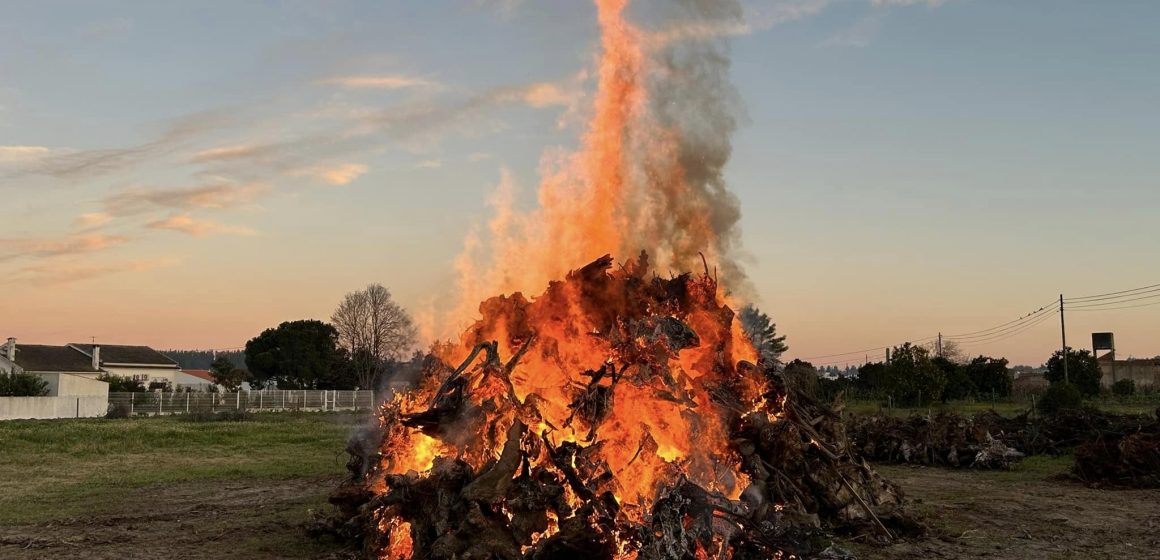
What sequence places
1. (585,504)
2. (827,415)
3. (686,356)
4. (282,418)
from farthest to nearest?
(282,418) → (827,415) → (686,356) → (585,504)

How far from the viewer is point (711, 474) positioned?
11477mm

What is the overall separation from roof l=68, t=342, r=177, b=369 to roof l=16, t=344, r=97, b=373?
2712mm

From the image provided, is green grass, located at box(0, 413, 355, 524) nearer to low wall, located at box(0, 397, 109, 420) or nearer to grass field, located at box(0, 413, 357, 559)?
grass field, located at box(0, 413, 357, 559)

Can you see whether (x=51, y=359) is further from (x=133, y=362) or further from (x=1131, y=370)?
(x=1131, y=370)

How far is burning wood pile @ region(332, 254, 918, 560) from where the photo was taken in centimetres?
994

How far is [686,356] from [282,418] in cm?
3704

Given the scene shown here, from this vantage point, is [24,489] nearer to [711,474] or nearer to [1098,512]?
[711,474]

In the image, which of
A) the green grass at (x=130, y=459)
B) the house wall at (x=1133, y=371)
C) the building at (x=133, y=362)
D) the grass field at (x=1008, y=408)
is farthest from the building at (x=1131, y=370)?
the building at (x=133, y=362)

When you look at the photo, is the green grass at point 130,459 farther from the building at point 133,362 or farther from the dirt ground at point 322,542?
the building at point 133,362

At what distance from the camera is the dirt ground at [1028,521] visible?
11523mm

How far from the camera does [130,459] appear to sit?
24.8 meters

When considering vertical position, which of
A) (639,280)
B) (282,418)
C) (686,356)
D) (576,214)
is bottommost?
(282,418)

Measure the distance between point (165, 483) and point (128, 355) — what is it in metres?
79.8

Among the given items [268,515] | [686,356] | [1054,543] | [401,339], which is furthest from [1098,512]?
[401,339]
